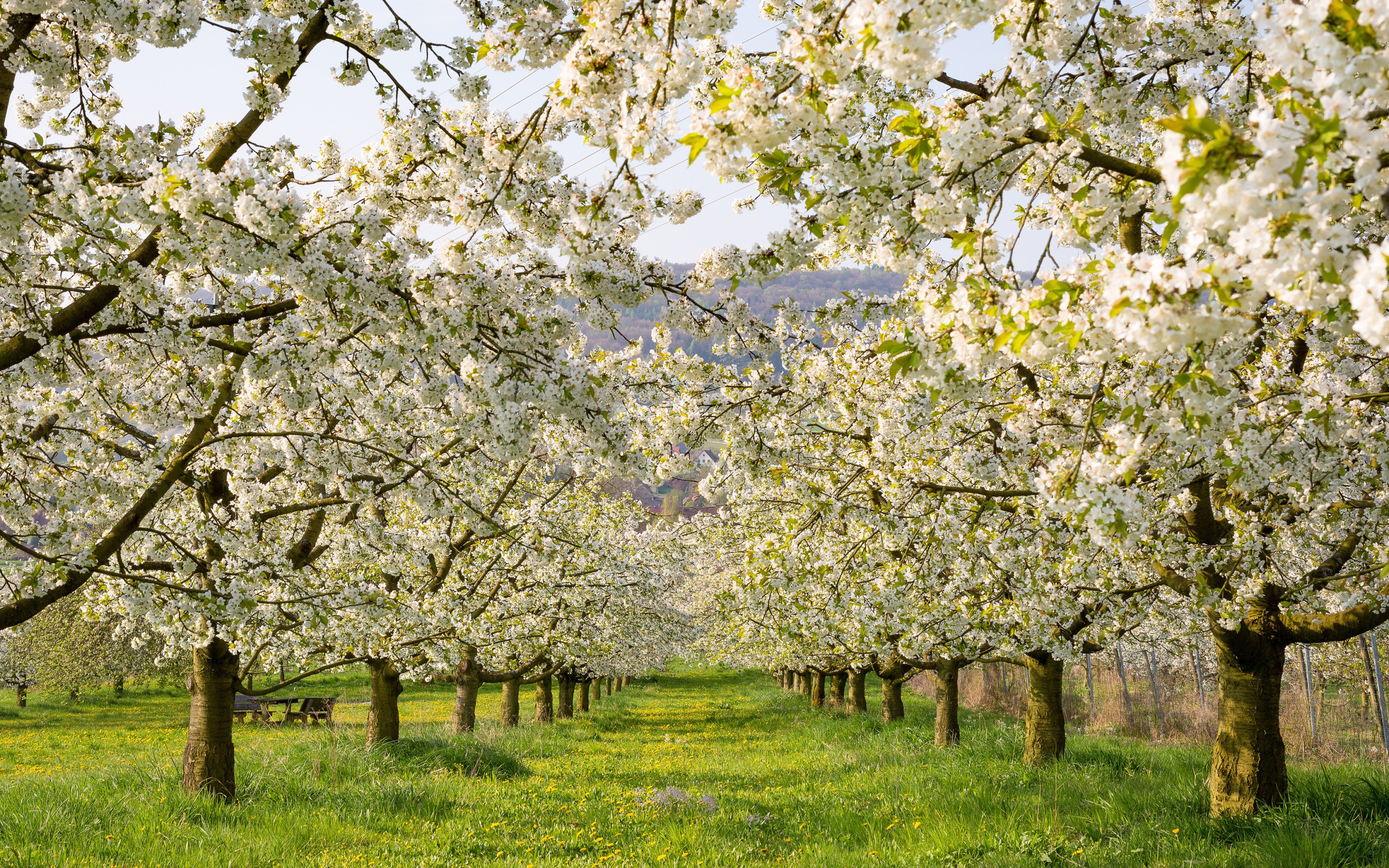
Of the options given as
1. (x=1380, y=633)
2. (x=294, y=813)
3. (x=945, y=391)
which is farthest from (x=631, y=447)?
(x=1380, y=633)

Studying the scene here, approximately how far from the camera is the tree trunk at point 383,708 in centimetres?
1268

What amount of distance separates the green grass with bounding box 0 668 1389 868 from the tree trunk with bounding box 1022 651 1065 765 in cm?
31

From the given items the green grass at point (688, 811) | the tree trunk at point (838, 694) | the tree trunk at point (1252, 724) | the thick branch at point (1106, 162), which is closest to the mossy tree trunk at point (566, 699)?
the tree trunk at point (838, 694)

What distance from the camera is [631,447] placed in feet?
22.3

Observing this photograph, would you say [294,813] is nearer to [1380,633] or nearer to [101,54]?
[101,54]

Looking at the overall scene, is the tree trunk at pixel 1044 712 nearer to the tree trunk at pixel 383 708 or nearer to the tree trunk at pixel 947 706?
the tree trunk at pixel 947 706

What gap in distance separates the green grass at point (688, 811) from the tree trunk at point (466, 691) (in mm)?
644

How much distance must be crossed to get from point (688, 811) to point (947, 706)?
7378 mm

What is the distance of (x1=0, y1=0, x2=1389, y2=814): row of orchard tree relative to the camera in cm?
286

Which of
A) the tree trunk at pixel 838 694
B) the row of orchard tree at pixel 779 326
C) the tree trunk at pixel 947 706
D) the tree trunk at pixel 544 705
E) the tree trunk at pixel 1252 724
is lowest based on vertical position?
the tree trunk at pixel 838 694

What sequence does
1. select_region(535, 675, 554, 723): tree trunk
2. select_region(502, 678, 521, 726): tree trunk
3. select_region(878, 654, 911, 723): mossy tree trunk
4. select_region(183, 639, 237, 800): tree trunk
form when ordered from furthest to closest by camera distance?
select_region(535, 675, 554, 723): tree trunk, select_region(502, 678, 521, 726): tree trunk, select_region(878, 654, 911, 723): mossy tree trunk, select_region(183, 639, 237, 800): tree trunk

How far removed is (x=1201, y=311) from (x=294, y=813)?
9726mm

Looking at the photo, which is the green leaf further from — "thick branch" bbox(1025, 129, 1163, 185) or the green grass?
the green grass

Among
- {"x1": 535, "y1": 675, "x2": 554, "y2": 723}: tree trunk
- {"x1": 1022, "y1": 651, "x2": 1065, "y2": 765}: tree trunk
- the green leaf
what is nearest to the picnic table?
{"x1": 535, "y1": 675, "x2": 554, "y2": 723}: tree trunk
